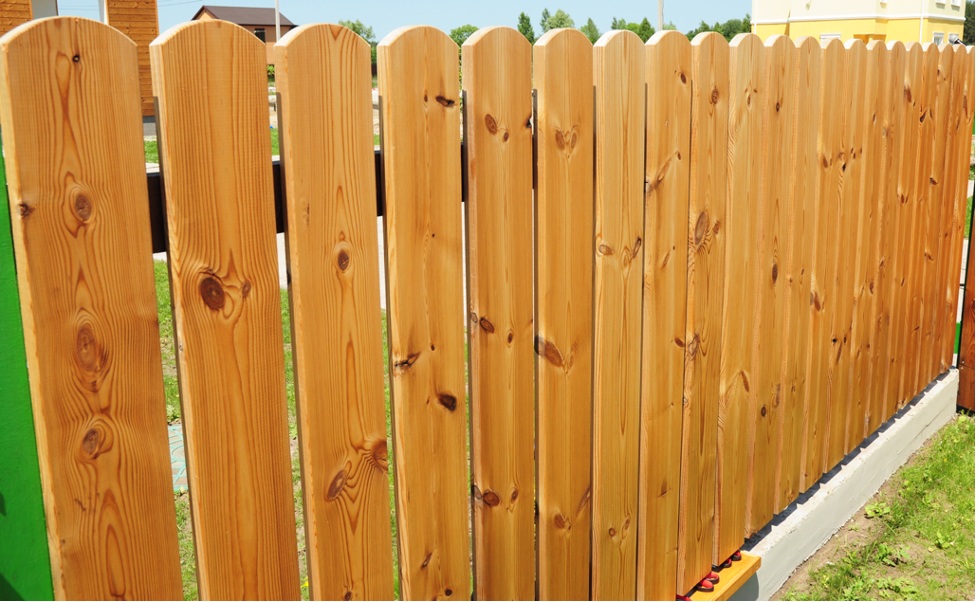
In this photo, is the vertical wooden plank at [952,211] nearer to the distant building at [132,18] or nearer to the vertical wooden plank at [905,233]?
the vertical wooden plank at [905,233]

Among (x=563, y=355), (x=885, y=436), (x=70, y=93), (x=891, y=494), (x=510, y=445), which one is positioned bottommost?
(x=891, y=494)

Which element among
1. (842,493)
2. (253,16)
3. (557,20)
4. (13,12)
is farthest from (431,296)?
(557,20)

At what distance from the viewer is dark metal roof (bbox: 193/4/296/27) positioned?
65.0 metres

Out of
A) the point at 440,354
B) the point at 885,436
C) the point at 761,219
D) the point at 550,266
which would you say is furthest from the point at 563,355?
the point at 885,436

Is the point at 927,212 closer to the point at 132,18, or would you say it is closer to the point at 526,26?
the point at 132,18

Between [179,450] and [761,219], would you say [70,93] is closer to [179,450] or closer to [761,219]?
[761,219]

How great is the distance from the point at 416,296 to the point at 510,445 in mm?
501

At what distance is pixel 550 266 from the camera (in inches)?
75.5

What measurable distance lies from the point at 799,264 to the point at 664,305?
91 cm

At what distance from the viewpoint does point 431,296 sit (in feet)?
5.55

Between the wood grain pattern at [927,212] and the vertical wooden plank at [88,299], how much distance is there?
139 inches

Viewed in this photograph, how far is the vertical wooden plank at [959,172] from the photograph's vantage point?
4043mm

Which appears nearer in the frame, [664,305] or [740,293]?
[664,305]

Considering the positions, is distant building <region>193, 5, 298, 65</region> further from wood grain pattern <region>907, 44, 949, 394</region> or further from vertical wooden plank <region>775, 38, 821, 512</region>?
vertical wooden plank <region>775, 38, 821, 512</region>
